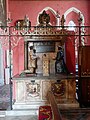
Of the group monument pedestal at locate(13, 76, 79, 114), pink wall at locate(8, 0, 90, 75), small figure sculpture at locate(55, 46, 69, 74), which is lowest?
monument pedestal at locate(13, 76, 79, 114)

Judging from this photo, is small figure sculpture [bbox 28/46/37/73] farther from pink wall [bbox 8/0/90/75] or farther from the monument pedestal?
pink wall [bbox 8/0/90/75]

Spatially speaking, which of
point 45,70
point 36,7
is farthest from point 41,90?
point 36,7

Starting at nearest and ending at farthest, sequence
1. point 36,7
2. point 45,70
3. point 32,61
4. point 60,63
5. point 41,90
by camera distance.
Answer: point 41,90 < point 45,70 < point 60,63 < point 32,61 < point 36,7

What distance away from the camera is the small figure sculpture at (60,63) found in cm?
591

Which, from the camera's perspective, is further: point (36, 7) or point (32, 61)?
point (36, 7)

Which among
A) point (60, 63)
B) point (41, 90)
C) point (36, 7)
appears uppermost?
point (36, 7)

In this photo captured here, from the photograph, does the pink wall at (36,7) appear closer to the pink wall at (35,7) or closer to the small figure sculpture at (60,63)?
the pink wall at (35,7)

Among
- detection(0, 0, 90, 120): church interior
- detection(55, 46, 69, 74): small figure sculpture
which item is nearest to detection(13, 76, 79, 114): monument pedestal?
detection(0, 0, 90, 120): church interior

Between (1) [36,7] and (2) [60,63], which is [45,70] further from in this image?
(1) [36,7]

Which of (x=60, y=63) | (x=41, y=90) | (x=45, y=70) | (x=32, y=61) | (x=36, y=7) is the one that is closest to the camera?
(x=41, y=90)

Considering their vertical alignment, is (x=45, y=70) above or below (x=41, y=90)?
above

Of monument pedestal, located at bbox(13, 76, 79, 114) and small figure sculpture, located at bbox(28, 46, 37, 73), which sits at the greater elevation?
small figure sculpture, located at bbox(28, 46, 37, 73)

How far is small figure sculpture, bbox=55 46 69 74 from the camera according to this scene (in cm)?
591

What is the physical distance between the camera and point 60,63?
5.95 meters
